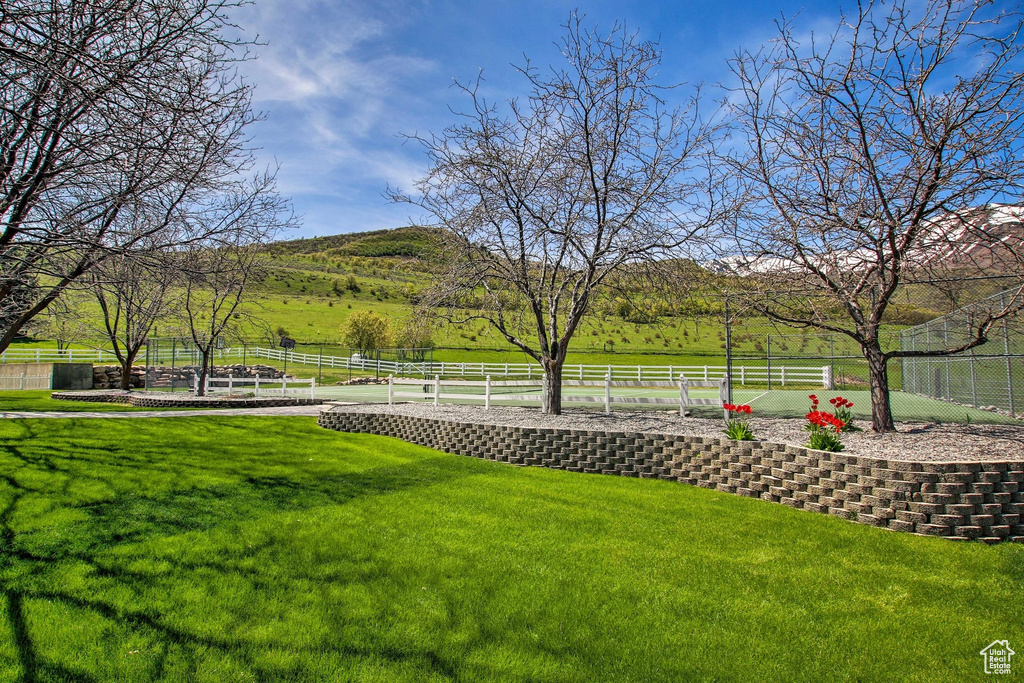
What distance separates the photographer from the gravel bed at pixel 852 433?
7258 millimetres

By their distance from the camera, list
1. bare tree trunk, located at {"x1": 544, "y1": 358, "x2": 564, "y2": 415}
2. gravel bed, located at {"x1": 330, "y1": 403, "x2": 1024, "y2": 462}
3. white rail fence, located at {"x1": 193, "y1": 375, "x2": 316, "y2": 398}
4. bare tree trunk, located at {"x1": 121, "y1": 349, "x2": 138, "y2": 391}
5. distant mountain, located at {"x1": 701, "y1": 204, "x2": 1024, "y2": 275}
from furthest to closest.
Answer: white rail fence, located at {"x1": 193, "y1": 375, "x2": 316, "y2": 398}, bare tree trunk, located at {"x1": 121, "y1": 349, "x2": 138, "y2": 391}, bare tree trunk, located at {"x1": 544, "y1": 358, "x2": 564, "y2": 415}, distant mountain, located at {"x1": 701, "y1": 204, "x2": 1024, "y2": 275}, gravel bed, located at {"x1": 330, "y1": 403, "x2": 1024, "y2": 462}

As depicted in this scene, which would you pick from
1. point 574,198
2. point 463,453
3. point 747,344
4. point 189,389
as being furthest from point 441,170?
point 747,344

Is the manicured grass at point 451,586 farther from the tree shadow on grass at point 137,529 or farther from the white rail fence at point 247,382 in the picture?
the white rail fence at point 247,382

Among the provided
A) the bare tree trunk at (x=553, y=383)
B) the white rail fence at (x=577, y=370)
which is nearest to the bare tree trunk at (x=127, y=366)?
the white rail fence at (x=577, y=370)

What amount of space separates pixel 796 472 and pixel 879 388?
3.21 m

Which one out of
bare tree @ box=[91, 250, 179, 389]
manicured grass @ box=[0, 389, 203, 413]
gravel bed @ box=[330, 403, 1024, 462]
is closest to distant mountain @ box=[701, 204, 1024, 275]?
gravel bed @ box=[330, 403, 1024, 462]

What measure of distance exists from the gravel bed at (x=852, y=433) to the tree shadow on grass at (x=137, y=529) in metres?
3.26

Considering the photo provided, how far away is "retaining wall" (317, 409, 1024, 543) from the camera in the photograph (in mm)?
6086

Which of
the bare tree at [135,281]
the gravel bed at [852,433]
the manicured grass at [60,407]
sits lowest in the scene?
the manicured grass at [60,407]

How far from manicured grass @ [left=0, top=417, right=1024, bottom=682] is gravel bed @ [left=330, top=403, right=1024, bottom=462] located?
1675mm

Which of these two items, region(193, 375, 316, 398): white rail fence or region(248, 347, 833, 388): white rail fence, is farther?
region(248, 347, 833, 388): white rail fence

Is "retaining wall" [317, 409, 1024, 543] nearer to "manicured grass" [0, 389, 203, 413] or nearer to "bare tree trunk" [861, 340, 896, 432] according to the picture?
"bare tree trunk" [861, 340, 896, 432]

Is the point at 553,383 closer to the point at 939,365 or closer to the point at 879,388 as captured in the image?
the point at 879,388

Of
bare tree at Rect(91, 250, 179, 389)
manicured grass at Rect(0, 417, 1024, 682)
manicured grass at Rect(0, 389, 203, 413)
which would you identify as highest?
bare tree at Rect(91, 250, 179, 389)
